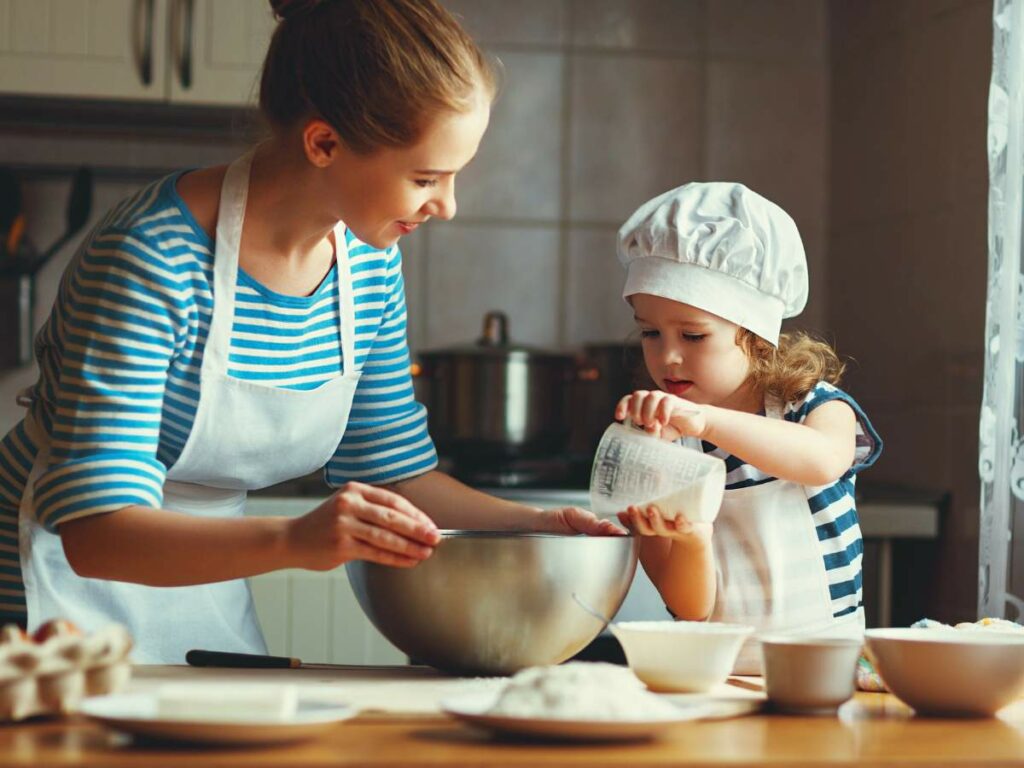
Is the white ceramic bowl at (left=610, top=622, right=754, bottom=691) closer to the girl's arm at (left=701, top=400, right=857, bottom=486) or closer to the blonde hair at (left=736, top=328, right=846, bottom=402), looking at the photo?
the girl's arm at (left=701, top=400, right=857, bottom=486)

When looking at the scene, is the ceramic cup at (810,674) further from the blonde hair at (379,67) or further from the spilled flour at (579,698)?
the blonde hair at (379,67)

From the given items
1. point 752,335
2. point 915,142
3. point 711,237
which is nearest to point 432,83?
point 711,237

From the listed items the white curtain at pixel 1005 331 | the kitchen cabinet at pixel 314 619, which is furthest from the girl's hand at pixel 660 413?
the kitchen cabinet at pixel 314 619

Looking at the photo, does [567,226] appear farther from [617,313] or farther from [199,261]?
[199,261]

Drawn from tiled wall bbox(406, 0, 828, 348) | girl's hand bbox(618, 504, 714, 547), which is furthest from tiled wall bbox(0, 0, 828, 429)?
girl's hand bbox(618, 504, 714, 547)

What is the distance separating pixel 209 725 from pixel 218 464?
626mm

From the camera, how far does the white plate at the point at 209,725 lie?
30.2 inches

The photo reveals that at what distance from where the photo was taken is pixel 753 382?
5.04 ft

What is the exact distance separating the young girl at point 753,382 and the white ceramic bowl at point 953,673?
17.5 inches

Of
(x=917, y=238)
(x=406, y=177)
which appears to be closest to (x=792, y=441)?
(x=406, y=177)

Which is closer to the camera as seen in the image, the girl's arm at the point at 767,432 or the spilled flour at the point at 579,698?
the spilled flour at the point at 579,698

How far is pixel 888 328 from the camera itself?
104 inches

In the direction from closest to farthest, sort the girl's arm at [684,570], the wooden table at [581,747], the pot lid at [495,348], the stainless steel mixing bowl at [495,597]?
1. the wooden table at [581,747]
2. the stainless steel mixing bowl at [495,597]
3. the girl's arm at [684,570]
4. the pot lid at [495,348]

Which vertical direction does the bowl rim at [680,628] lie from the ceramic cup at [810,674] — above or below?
above
